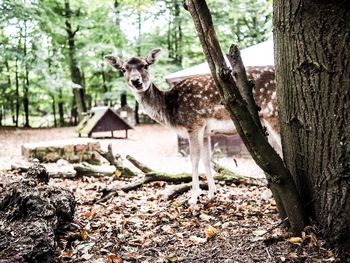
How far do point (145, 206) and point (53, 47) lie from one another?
19.9 meters

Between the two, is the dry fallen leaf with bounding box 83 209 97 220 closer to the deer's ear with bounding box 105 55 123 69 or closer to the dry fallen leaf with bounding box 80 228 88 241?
the dry fallen leaf with bounding box 80 228 88 241

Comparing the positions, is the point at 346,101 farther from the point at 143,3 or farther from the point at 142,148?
the point at 142,148

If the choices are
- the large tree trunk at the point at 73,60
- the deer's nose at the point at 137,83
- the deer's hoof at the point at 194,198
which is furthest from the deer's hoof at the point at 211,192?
the large tree trunk at the point at 73,60

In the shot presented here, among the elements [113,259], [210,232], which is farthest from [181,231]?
[113,259]

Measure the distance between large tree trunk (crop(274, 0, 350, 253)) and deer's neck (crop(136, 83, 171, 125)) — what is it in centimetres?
255

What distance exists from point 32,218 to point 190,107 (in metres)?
2.55

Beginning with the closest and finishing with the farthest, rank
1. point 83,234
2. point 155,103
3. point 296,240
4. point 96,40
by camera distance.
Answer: point 296,240
point 83,234
point 155,103
point 96,40

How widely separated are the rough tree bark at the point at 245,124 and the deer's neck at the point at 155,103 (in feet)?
8.48

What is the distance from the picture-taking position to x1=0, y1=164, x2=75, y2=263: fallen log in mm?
2805

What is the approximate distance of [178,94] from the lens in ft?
18.1

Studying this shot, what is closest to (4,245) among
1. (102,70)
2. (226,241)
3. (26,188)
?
(26,188)

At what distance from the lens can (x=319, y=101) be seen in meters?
2.95

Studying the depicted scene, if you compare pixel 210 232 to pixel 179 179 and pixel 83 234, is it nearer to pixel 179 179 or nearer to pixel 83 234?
pixel 83 234

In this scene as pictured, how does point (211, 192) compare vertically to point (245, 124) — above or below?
below
